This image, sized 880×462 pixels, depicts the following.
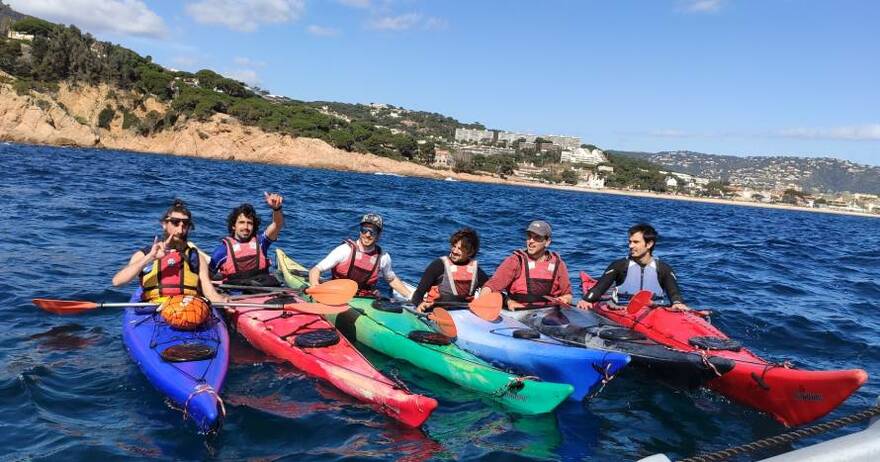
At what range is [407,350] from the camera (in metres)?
6.36

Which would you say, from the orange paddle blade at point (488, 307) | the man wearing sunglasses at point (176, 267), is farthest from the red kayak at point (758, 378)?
the man wearing sunglasses at point (176, 267)

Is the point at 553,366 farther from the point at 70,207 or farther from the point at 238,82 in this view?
the point at 238,82

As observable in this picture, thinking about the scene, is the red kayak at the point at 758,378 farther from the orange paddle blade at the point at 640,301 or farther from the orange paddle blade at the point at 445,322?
the orange paddle blade at the point at 445,322

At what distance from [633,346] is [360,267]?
3.24 m

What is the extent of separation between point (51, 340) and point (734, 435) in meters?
6.48

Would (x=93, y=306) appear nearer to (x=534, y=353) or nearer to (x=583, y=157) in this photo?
(x=534, y=353)

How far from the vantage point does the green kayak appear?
16.9ft

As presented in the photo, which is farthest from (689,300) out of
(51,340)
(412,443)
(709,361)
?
(51,340)

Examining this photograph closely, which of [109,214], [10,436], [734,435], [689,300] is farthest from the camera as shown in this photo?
[109,214]

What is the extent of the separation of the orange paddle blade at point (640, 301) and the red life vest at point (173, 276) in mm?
4556

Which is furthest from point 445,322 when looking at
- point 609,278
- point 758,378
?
point 758,378

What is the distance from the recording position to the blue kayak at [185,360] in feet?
14.9

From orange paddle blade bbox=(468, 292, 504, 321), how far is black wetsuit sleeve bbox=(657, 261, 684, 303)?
84.9 inches

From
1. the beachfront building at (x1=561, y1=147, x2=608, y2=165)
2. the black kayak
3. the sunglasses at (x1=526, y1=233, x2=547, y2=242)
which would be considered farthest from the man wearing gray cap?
the beachfront building at (x1=561, y1=147, x2=608, y2=165)
